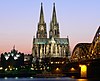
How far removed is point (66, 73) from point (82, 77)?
36712 millimetres

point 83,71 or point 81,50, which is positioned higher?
point 81,50

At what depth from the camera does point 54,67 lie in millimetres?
198500

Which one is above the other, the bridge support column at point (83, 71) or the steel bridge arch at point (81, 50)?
the steel bridge arch at point (81, 50)

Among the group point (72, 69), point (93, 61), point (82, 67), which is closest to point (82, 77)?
point (82, 67)

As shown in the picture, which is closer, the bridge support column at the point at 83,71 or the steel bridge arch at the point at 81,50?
the bridge support column at the point at 83,71

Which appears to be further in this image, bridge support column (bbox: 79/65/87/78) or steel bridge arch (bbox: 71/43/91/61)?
steel bridge arch (bbox: 71/43/91/61)

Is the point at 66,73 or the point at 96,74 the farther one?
the point at 66,73

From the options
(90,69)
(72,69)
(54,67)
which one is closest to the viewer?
(90,69)

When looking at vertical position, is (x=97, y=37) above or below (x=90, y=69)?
above

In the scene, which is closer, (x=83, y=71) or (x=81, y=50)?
(x=83, y=71)

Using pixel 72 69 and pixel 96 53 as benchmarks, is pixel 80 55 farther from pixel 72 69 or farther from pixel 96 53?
pixel 96 53

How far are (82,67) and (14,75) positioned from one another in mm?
49071

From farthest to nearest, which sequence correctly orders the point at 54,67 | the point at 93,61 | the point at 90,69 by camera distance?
the point at 54,67 → the point at 90,69 → the point at 93,61

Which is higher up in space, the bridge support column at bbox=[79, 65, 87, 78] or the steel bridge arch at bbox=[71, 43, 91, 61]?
the steel bridge arch at bbox=[71, 43, 91, 61]
